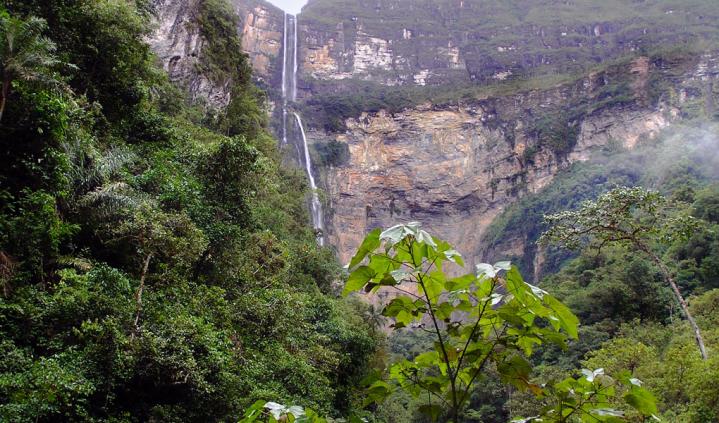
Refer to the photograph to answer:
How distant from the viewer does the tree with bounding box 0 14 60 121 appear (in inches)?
346

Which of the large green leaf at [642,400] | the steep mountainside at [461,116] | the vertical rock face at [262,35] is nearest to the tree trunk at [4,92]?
the large green leaf at [642,400]

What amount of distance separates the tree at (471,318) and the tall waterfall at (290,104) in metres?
45.3

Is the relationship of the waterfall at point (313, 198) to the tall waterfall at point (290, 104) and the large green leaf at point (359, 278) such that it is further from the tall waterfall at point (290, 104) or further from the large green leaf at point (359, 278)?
the large green leaf at point (359, 278)

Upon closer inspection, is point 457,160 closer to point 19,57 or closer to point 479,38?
point 479,38

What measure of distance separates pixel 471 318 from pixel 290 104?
70913 millimetres

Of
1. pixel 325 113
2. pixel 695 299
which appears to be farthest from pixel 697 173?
pixel 325 113

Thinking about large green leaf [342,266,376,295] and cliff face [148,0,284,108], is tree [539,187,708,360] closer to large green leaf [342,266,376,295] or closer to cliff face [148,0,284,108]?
large green leaf [342,266,376,295]

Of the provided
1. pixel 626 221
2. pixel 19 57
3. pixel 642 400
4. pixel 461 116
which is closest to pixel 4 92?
pixel 19 57

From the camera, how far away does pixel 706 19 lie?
92625mm

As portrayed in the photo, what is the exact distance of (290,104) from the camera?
7062 cm

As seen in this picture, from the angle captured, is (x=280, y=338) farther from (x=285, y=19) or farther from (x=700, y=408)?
(x=285, y=19)

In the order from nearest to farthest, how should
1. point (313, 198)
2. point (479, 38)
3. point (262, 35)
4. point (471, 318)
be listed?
point (471, 318), point (313, 198), point (262, 35), point (479, 38)

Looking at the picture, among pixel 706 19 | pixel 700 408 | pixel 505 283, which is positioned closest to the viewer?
pixel 505 283

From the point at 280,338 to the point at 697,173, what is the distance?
49.6m
